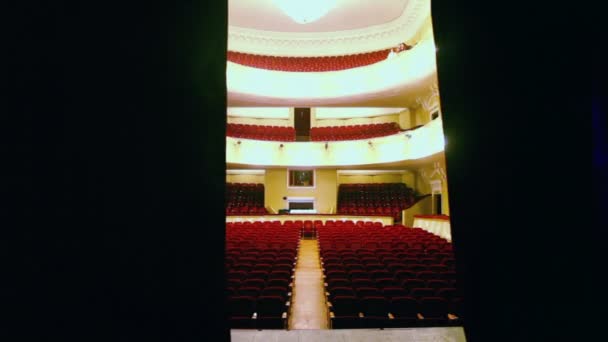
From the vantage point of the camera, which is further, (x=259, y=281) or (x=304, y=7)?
(x=304, y=7)

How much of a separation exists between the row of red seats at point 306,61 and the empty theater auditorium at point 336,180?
0.28ft

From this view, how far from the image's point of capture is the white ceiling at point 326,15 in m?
15.1

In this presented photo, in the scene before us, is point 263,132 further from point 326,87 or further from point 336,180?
point 326,87

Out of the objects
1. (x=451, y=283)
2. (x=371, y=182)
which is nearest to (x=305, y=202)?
(x=371, y=182)

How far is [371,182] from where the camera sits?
60.8 ft

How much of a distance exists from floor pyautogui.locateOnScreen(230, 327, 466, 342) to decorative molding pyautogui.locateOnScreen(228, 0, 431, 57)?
16.6 m

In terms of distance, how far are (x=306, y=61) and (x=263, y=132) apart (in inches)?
179

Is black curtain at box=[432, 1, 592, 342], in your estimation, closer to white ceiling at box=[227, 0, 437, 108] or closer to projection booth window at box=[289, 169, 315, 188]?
white ceiling at box=[227, 0, 437, 108]

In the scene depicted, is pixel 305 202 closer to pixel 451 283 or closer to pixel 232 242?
pixel 232 242

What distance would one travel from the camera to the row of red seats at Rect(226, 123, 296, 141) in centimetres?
1747

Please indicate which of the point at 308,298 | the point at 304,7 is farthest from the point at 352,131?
the point at 308,298

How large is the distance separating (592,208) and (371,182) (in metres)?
16.8

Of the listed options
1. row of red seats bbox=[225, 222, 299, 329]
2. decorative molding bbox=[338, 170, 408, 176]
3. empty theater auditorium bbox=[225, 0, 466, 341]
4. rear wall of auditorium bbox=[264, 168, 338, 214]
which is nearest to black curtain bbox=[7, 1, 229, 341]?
row of red seats bbox=[225, 222, 299, 329]

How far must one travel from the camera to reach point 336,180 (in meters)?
16.2
